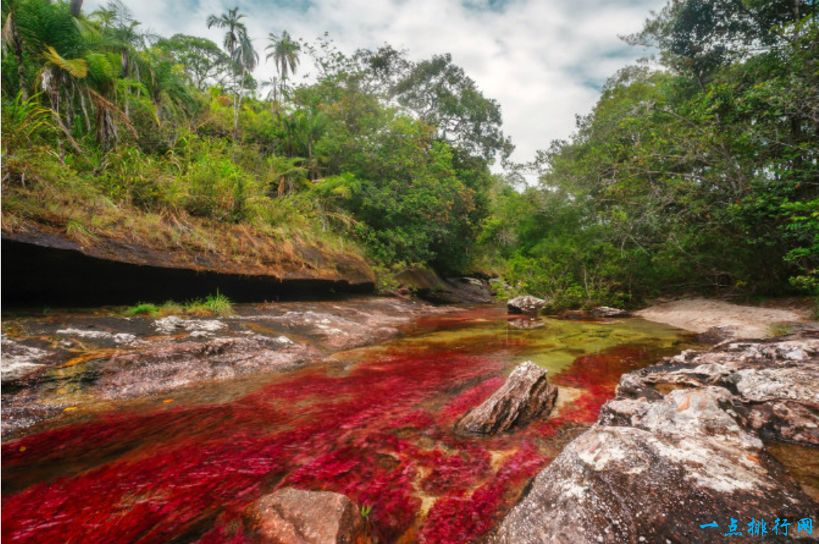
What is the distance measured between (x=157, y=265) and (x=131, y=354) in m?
2.14

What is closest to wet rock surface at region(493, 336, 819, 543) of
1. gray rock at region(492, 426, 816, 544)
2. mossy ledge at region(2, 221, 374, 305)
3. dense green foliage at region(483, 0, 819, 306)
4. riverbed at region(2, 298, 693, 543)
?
gray rock at region(492, 426, 816, 544)

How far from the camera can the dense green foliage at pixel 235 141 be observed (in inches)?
232

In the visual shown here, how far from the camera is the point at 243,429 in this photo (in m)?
3.00

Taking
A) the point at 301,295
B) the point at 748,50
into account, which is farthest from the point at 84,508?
the point at 748,50

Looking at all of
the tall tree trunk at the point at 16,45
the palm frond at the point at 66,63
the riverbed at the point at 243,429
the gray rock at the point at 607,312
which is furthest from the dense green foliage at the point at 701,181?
the tall tree trunk at the point at 16,45

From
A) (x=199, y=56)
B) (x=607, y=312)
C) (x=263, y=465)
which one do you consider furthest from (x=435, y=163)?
(x=199, y=56)

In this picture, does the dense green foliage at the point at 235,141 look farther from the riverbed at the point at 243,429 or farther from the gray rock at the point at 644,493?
the gray rock at the point at 644,493

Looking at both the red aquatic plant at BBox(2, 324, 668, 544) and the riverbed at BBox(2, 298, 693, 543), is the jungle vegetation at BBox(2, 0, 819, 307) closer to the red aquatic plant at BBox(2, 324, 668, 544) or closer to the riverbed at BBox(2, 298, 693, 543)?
the riverbed at BBox(2, 298, 693, 543)

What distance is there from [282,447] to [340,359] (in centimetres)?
286

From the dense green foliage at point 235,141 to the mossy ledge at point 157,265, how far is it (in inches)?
13.2

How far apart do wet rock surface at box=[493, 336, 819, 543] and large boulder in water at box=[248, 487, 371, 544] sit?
2.51ft

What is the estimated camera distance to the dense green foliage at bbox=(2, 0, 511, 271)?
5.89 meters

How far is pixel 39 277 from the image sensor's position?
185 inches

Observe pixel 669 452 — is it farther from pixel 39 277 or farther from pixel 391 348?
pixel 39 277
